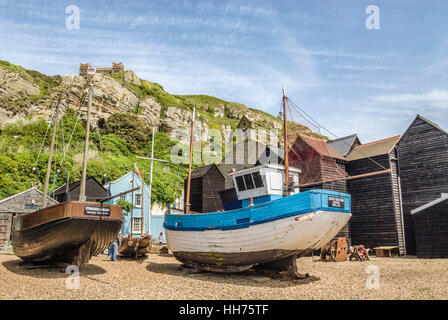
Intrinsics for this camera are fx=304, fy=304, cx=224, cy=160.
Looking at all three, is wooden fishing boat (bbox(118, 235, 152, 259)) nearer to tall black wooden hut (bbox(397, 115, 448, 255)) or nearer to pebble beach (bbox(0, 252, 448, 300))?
pebble beach (bbox(0, 252, 448, 300))

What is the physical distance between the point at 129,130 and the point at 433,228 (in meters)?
39.7

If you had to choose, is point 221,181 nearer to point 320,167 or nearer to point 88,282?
point 320,167

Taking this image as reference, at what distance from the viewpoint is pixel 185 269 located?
547 inches

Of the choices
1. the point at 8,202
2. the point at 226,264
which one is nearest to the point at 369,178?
the point at 226,264

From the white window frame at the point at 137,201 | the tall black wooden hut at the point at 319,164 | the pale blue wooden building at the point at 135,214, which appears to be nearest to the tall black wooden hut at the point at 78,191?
the pale blue wooden building at the point at 135,214

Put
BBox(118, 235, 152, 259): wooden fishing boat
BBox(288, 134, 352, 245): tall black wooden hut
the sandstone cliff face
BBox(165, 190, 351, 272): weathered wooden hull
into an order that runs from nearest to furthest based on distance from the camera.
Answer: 1. BBox(165, 190, 351, 272): weathered wooden hull
2. BBox(118, 235, 152, 259): wooden fishing boat
3. BBox(288, 134, 352, 245): tall black wooden hut
4. the sandstone cliff face

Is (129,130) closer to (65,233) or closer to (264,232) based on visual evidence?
(65,233)

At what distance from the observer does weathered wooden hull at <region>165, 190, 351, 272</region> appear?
1005cm

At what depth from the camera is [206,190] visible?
1194 inches

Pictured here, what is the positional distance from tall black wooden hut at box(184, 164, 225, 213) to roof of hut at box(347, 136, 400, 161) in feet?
42.6

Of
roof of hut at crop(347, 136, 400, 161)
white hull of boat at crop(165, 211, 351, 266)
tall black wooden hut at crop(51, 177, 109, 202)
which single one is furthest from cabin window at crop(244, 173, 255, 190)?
tall black wooden hut at crop(51, 177, 109, 202)

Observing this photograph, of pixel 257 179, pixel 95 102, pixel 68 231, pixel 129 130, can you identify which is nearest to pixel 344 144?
pixel 257 179

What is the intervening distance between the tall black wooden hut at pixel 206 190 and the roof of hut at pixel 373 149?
42.6ft
